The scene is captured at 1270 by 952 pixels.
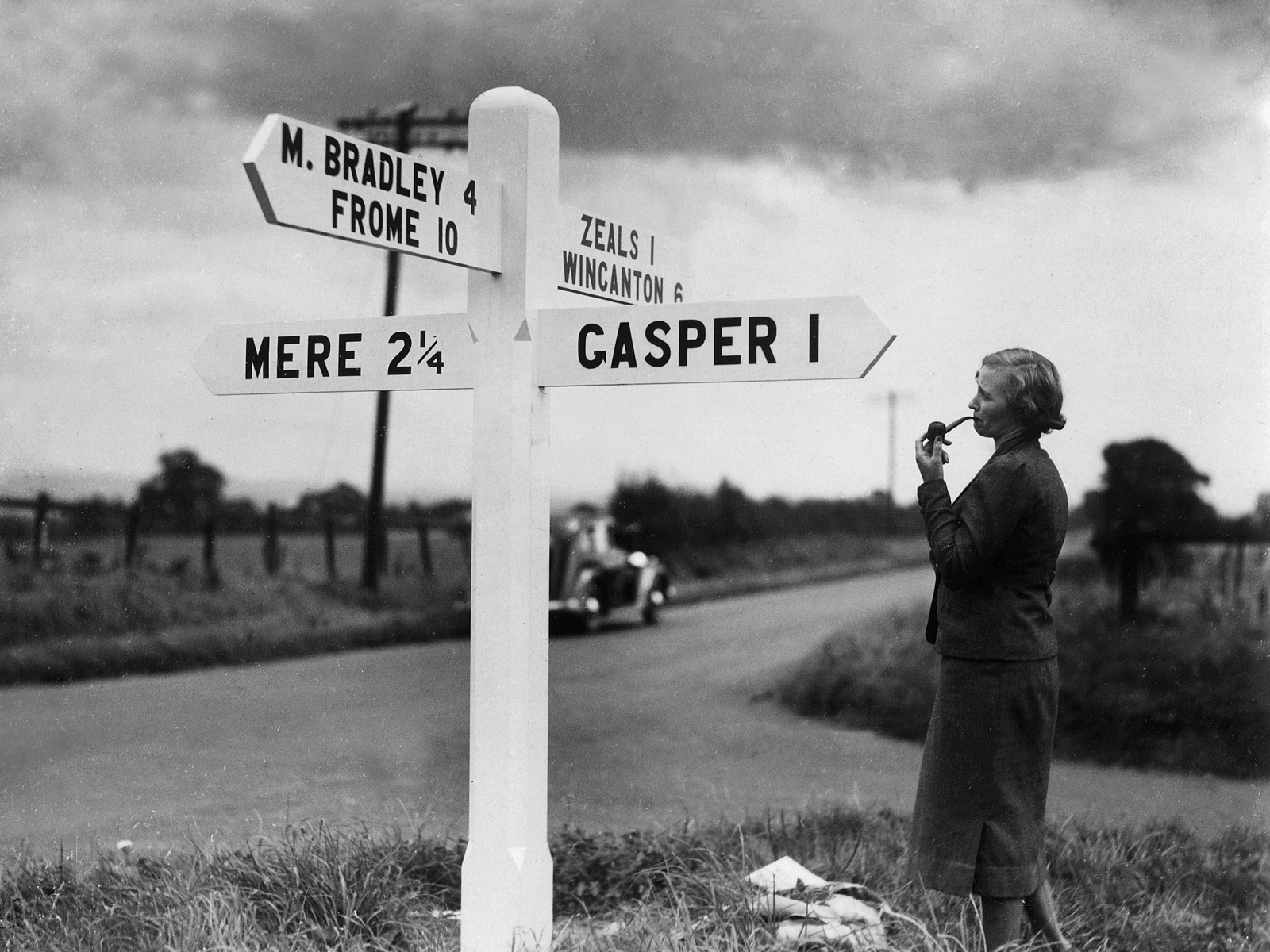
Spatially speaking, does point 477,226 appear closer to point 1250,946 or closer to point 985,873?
point 985,873

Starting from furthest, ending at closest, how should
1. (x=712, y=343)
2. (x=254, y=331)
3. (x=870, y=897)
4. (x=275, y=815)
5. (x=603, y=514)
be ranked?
1. (x=603, y=514)
2. (x=275, y=815)
3. (x=870, y=897)
4. (x=254, y=331)
5. (x=712, y=343)

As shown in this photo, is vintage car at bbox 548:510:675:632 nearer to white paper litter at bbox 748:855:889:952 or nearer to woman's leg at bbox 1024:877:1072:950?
white paper litter at bbox 748:855:889:952

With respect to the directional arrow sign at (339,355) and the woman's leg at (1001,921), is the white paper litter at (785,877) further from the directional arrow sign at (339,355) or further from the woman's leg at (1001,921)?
the directional arrow sign at (339,355)

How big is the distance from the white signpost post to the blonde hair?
2.07 ft

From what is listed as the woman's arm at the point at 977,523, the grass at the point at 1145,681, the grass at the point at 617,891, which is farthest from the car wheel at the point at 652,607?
the woman's arm at the point at 977,523

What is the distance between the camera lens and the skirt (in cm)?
306

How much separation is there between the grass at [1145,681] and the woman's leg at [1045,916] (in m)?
2.67

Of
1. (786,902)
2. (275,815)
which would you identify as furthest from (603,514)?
(786,902)

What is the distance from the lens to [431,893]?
3.95 meters

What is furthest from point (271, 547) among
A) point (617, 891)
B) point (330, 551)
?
point (617, 891)

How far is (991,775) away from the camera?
10.1ft

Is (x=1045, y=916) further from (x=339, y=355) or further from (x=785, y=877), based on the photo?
(x=339, y=355)

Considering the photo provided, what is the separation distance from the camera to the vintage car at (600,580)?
7.50 m

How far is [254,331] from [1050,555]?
192 cm
